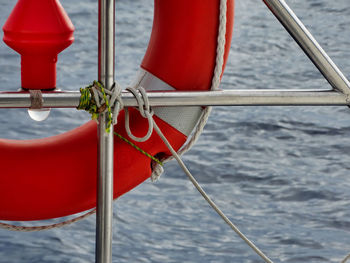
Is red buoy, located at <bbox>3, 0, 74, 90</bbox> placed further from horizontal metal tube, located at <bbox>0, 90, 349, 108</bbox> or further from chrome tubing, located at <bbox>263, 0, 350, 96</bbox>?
chrome tubing, located at <bbox>263, 0, 350, 96</bbox>

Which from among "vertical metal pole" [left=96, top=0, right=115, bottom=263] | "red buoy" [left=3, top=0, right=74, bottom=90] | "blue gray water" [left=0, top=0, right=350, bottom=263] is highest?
"blue gray water" [left=0, top=0, right=350, bottom=263]

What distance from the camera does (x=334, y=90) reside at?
1.05 m

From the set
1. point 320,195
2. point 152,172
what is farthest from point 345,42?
point 152,172

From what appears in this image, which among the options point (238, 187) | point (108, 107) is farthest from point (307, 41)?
point (238, 187)

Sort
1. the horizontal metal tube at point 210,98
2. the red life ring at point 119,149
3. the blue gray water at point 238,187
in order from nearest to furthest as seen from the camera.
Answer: the horizontal metal tube at point 210,98 < the red life ring at point 119,149 < the blue gray water at point 238,187

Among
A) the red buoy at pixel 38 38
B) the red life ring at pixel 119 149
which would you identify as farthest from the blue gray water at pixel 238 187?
the red buoy at pixel 38 38

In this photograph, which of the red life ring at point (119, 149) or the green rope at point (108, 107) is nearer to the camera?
the green rope at point (108, 107)

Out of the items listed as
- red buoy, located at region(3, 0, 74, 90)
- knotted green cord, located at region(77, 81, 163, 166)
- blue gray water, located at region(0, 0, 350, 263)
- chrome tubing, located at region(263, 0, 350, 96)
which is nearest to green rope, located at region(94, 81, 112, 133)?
knotted green cord, located at region(77, 81, 163, 166)

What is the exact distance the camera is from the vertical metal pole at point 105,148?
99cm

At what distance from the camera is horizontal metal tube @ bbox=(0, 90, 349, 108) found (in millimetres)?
978

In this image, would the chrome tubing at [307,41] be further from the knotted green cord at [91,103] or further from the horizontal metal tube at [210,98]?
the knotted green cord at [91,103]

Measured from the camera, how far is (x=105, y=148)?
1012mm

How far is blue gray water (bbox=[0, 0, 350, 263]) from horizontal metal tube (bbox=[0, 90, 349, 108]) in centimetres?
107

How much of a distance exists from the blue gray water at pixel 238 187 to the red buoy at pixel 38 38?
1.05m
